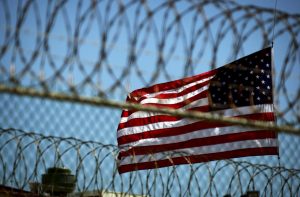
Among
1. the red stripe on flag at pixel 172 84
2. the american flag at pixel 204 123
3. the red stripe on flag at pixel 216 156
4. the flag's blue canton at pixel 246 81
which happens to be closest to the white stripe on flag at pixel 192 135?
the american flag at pixel 204 123

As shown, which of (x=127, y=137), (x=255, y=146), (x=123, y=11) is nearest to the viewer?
(x=123, y=11)

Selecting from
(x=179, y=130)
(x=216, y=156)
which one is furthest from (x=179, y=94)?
(x=216, y=156)

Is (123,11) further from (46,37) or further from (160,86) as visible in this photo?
(160,86)

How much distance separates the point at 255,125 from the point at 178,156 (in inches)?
206

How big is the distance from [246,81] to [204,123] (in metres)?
1.17

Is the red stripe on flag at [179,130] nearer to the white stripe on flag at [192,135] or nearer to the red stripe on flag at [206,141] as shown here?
the white stripe on flag at [192,135]

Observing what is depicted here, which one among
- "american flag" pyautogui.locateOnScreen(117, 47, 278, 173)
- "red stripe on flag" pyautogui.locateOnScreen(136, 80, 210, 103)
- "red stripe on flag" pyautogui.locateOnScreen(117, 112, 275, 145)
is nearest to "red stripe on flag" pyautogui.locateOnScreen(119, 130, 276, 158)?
"american flag" pyautogui.locateOnScreen(117, 47, 278, 173)

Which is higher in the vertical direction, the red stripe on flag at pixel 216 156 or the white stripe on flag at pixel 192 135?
the white stripe on flag at pixel 192 135

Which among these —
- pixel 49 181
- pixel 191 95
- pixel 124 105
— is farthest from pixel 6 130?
pixel 191 95

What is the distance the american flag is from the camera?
11336 millimetres

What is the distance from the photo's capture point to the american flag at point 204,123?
11336mm

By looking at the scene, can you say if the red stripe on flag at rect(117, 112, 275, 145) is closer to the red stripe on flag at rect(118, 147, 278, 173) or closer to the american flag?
the american flag

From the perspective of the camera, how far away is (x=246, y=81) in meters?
11.8

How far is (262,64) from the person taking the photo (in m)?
11.8
